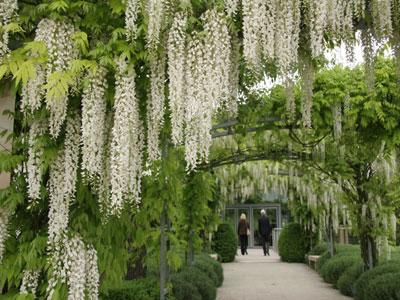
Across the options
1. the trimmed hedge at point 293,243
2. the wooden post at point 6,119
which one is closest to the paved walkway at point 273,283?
the trimmed hedge at point 293,243

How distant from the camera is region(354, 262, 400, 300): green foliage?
714 centimetres

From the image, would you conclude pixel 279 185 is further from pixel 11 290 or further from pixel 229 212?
pixel 11 290

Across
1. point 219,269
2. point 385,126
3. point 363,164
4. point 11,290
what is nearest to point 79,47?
point 11,290

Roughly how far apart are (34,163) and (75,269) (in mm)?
698

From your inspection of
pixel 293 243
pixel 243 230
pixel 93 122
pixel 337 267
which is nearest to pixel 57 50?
pixel 93 122

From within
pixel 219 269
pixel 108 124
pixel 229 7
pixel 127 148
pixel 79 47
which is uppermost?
pixel 229 7

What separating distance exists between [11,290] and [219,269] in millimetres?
7184

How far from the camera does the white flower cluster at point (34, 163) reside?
3.07 m

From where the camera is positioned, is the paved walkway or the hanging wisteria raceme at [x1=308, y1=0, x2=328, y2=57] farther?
the paved walkway

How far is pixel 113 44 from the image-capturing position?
306 centimetres

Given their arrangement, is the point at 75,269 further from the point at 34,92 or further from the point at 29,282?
the point at 34,92

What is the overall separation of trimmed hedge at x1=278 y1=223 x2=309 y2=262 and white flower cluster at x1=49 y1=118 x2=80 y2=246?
490 inches

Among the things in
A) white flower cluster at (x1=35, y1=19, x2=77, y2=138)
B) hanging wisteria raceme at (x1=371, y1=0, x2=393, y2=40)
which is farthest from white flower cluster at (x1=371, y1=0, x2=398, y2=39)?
white flower cluster at (x1=35, y1=19, x2=77, y2=138)

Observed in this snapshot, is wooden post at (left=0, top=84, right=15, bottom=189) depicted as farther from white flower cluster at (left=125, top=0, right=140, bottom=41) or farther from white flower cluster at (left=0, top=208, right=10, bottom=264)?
white flower cluster at (left=125, top=0, right=140, bottom=41)
